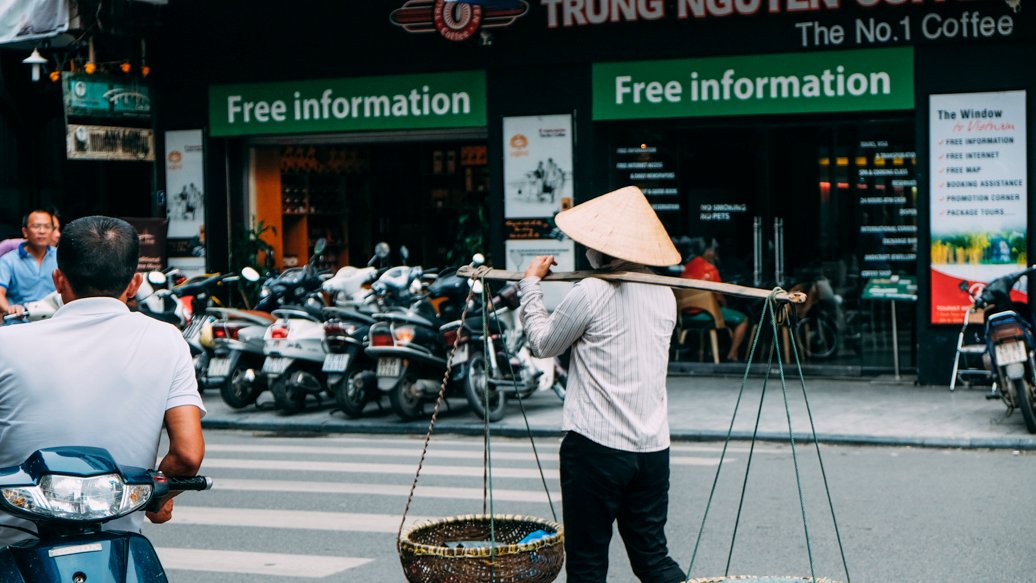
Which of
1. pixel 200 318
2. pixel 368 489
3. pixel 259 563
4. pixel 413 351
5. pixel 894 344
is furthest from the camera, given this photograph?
pixel 894 344

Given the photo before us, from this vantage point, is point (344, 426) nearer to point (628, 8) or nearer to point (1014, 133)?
point (628, 8)

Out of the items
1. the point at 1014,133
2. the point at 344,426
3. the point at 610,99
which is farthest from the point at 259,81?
the point at 1014,133

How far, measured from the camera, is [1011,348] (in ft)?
36.2

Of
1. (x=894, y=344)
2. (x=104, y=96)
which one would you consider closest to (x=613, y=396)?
(x=894, y=344)

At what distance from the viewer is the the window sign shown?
1623cm

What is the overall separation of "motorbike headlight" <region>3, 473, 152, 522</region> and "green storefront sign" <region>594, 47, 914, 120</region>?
12396mm

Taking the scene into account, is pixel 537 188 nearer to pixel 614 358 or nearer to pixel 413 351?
pixel 413 351

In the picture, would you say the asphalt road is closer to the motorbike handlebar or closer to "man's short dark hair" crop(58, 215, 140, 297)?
the motorbike handlebar

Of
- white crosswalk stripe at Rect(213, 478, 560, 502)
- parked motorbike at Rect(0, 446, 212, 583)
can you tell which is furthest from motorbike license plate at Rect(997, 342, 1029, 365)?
parked motorbike at Rect(0, 446, 212, 583)

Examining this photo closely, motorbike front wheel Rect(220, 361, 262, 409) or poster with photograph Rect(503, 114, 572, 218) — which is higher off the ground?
poster with photograph Rect(503, 114, 572, 218)

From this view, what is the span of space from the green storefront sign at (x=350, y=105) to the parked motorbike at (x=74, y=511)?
13337 millimetres

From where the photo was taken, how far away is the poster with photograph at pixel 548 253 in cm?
1578

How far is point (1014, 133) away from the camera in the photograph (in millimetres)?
13828

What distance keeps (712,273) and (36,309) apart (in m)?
7.68
